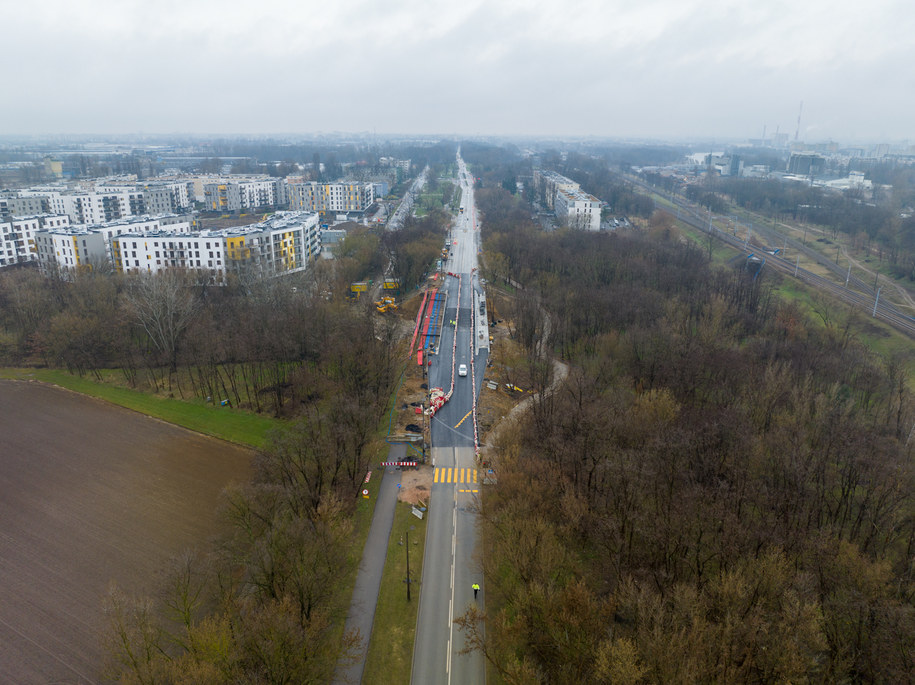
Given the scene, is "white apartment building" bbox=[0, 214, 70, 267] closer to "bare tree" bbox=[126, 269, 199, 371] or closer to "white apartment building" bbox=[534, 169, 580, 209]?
"bare tree" bbox=[126, 269, 199, 371]

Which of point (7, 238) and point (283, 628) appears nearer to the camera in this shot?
point (283, 628)

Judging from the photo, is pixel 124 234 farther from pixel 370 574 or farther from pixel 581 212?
pixel 581 212

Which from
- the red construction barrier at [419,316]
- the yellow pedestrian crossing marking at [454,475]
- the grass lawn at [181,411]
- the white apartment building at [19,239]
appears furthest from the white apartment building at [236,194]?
the yellow pedestrian crossing marking at [454,475]

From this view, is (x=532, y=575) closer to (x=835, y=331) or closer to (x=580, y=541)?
(x=580, y=541)

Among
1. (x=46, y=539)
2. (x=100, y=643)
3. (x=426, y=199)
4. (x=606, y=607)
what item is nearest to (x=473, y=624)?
(x=606, y=607)

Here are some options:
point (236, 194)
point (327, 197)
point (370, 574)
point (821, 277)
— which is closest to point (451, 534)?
point (370, 574)

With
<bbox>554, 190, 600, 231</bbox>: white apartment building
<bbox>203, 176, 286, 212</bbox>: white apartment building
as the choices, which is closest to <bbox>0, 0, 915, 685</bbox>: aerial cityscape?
<bbox>554, 190, 600, 231</bbox>: white apartment building
